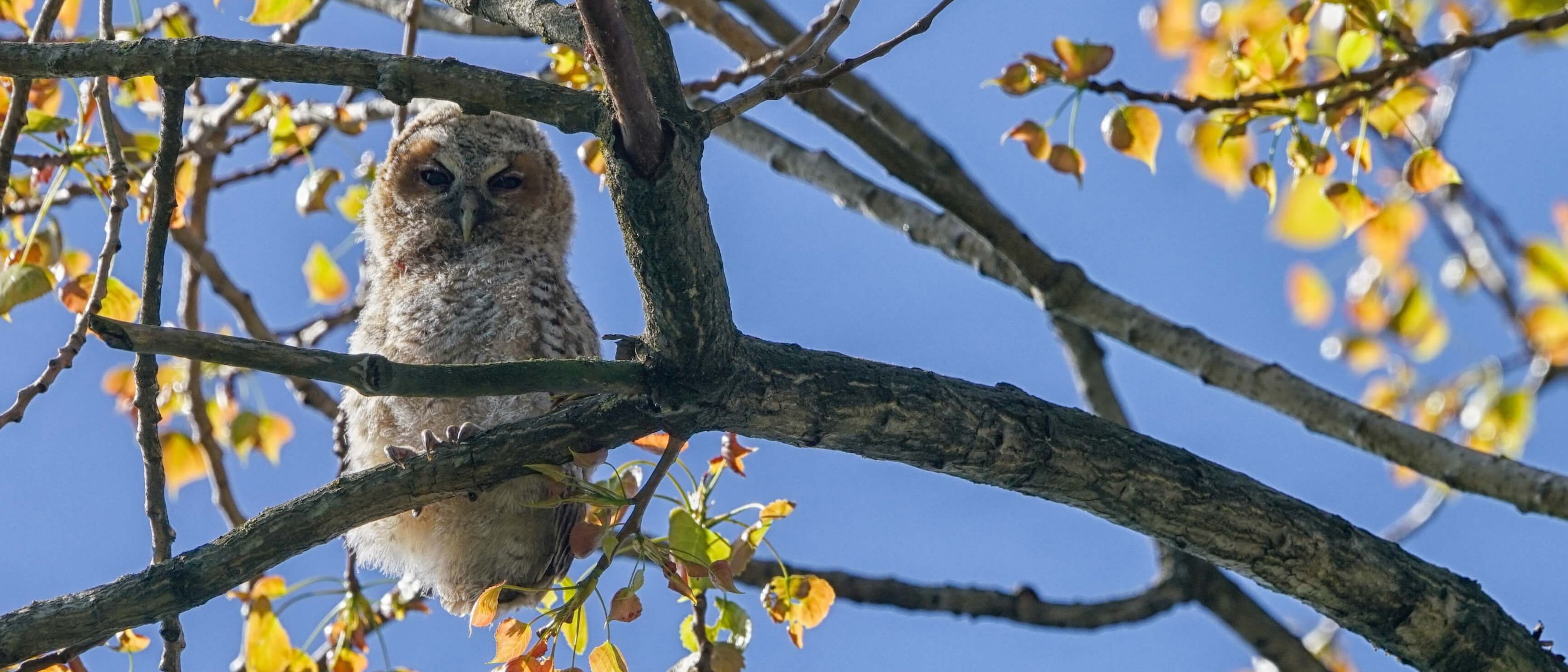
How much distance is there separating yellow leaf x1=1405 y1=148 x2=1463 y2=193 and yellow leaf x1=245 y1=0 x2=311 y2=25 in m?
2.47

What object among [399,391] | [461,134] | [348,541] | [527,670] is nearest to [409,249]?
[461,134]

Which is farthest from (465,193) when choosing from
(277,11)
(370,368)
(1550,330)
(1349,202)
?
(1550,330)

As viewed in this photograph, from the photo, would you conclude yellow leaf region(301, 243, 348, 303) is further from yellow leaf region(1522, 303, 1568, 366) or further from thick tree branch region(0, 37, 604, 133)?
yellow leaf region(1522, 303, 1568, 366)

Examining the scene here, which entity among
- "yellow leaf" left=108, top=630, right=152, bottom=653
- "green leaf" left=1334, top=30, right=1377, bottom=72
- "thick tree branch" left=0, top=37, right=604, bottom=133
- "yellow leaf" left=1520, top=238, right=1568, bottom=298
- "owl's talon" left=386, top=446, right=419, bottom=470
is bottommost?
"yellow leaf" left=108, top=630, right=152, bottom=653

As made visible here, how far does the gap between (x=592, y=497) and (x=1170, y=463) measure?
3.45 feet

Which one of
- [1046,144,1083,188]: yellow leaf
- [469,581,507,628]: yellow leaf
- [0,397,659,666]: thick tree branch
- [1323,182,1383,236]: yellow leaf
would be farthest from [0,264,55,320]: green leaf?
[1323,182,1383,236]: yellow leaf

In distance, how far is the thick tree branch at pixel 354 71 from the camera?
6.45 feet

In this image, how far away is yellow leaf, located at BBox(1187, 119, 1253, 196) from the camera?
11.8ft

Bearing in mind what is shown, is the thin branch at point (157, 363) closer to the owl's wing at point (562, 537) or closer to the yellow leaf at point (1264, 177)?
the owl's wing at point (562, 537)

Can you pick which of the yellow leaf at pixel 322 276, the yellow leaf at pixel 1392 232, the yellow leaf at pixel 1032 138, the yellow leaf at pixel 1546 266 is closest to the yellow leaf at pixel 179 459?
the yellow leaf at pixel 322 276

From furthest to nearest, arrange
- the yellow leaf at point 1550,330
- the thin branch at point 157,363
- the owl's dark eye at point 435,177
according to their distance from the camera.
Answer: the yellow leaf at point 1550,330 → the owl's dark eye at point 435,177 → the thin branch at point 157,363

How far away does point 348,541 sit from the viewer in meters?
3.46

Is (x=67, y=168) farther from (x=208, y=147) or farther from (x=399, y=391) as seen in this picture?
(x=399, y=391)

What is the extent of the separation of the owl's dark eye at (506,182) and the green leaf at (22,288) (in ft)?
4.50
